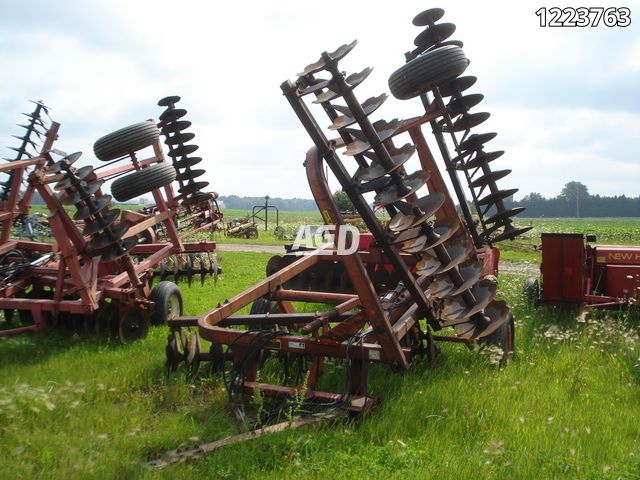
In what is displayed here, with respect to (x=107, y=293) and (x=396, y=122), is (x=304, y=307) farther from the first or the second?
(x=396, y=122)

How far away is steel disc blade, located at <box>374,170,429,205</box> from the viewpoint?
390 cm

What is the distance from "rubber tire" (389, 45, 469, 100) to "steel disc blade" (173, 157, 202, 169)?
191 inches

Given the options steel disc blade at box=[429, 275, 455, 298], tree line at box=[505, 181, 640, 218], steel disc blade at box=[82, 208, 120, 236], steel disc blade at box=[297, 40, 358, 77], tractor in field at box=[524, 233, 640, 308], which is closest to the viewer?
steel disc blade at box=[297, 40, 358, 77]

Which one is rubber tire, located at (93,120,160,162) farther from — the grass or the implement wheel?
the grass

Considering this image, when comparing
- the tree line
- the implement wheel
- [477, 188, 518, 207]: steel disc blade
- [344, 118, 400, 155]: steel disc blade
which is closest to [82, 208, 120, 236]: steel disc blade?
the implement wheel

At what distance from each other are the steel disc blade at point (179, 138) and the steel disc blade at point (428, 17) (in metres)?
4.33

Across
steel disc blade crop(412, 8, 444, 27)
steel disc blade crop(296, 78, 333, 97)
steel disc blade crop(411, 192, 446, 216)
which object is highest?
steel disc blade crop(412, 8, 444, 27)

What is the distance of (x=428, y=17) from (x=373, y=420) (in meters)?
3.75

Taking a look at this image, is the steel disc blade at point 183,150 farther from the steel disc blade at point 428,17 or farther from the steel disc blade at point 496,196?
the steel disc blade at point 496,196

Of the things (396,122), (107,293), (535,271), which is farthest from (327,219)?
(535,271)

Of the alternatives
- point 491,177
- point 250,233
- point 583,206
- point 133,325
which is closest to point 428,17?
point 491,177

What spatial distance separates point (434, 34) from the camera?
532 cm

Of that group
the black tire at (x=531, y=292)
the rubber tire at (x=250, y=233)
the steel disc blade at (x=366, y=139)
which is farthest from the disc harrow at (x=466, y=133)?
the rubber tire at (x=250, y=233)

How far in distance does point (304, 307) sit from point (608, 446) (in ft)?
Result: 18.5
